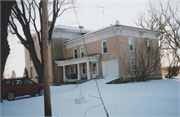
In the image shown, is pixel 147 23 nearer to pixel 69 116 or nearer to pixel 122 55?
pixel 122 55

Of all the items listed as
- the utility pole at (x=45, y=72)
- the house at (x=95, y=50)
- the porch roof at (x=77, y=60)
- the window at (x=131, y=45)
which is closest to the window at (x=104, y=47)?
the house at (x=95, y=50)

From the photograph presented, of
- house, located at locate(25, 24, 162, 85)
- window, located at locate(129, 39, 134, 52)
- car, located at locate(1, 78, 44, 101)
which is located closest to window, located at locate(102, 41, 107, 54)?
house, located at locate(25, 24, 162, 85)

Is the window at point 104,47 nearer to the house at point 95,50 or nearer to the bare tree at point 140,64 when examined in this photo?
the house at point 95,50

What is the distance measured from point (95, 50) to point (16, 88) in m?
12.1

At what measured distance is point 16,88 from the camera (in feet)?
39.6

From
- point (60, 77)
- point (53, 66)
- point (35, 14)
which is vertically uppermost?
point (35, 14)

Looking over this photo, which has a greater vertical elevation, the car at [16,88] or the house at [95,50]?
the house at [95,50]

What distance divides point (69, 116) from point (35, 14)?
1126 cm

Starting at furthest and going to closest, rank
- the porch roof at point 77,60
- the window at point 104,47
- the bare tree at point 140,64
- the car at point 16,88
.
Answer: the window at point 104,47 → the porch roof at point 77,60 → the bare tree at point 140,64 → the car at point 16,88

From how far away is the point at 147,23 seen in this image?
3428cm

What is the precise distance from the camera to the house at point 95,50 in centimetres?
2002

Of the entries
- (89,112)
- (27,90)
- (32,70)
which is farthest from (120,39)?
(32,70)

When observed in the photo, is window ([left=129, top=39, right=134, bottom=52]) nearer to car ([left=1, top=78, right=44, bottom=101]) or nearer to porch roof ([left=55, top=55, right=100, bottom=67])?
porch roof ([left=55, top=55, right=100, bottom=67])

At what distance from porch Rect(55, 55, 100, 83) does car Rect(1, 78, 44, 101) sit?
886 cm
